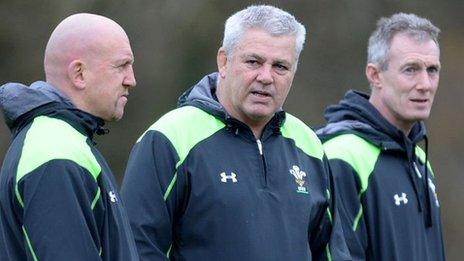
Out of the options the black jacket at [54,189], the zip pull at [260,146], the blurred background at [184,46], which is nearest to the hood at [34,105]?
the black jacket at [54,189]

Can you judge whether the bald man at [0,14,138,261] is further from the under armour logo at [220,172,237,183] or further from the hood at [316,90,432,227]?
the hood at [316,90,432,227]

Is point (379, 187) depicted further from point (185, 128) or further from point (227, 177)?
point (185, 128)

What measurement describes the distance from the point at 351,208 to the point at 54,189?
175 cm

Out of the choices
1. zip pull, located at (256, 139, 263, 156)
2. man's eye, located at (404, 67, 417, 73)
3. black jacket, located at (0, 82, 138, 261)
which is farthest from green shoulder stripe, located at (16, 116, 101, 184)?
man's eye, located at (404, 67, 417, 73)

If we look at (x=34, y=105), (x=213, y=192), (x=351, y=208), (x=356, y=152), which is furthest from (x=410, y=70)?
(x=34, y=105)

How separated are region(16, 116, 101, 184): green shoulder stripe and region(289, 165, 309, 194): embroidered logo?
1.00m

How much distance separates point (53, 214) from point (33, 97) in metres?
0.44

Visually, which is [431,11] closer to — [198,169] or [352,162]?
[352,162]

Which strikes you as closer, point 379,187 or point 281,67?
point 281,67

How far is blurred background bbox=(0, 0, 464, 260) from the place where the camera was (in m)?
12.1

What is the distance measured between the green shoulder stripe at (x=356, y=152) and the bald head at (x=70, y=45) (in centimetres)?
148

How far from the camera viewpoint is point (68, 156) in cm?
562

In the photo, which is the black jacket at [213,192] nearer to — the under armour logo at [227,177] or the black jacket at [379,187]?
the under armour logo at [227,177]

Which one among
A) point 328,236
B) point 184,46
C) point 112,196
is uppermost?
point 184,46
